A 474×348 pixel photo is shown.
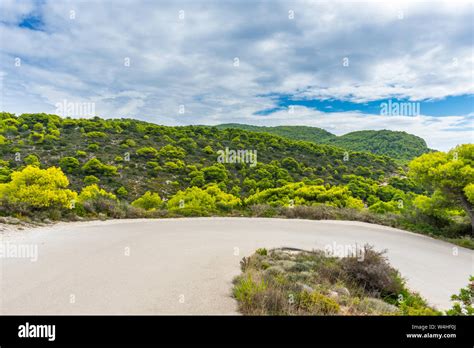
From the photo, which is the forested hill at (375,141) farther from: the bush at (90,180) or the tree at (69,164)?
the tree at (69,164)

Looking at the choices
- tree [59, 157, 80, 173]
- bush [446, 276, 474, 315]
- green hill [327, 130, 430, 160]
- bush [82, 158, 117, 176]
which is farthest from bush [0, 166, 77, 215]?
green hill [327, 130, 430, 160]

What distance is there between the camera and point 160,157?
131 ft

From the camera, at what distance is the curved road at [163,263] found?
451 cm

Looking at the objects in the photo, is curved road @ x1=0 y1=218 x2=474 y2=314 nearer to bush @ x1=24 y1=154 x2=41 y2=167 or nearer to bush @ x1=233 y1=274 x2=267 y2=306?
bush @ x1=233 y1=274 x2=267 y2=306

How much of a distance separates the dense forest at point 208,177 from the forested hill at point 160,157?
16cm

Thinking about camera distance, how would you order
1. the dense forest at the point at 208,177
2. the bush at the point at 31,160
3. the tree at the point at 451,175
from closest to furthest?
the tree at the point at 451,175 < the dense forest at the point at 208,177 < the bush at the point at 31,160

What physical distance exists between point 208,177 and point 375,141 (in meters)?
53.8

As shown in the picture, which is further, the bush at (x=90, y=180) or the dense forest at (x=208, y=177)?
the bush at (x=90, y=180)

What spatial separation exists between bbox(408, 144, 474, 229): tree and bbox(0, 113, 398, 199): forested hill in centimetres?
1915

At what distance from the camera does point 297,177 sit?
3856 centimetres

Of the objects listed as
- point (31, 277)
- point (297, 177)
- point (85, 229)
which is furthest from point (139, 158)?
point (31, 277)

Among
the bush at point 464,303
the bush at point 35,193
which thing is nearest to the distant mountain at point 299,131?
the bush at point 35,193

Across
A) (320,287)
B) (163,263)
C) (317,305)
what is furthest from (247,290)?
(163,263)
